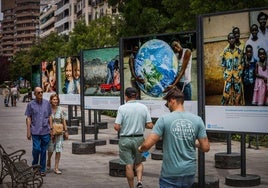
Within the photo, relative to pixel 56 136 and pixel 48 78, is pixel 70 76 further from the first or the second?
pixel 56 136

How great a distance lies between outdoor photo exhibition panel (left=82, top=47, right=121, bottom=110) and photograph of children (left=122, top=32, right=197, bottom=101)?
3.14m

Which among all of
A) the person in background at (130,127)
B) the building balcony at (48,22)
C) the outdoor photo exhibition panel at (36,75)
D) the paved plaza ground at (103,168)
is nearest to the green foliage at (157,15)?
the outdoor photo exhibition panel at (36,75)

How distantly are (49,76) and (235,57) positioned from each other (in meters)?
14.8

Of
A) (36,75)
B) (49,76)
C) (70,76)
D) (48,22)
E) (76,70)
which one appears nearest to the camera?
(76,70)

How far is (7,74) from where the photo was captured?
148250 mm

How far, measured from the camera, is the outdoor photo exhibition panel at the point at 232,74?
851 centimetres

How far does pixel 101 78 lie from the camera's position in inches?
620

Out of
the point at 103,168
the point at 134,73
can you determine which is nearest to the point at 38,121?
the point at 103,168

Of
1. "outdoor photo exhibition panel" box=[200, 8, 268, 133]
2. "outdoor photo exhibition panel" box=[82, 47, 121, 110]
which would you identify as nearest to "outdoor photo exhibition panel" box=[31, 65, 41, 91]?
"outdoor photo exhibition panel" box=[82, 47, 121, 110]

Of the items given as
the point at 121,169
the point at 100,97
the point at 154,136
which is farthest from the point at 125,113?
the point at 100,97

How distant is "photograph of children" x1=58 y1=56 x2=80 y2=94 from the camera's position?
743 inches

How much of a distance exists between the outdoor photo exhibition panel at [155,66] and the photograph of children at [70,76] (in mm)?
6785

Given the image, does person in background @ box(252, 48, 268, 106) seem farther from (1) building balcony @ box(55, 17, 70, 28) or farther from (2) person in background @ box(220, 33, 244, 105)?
(1) building balcony @ box(55, 17, 70, 28)

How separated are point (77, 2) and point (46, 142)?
97512 millimetres
